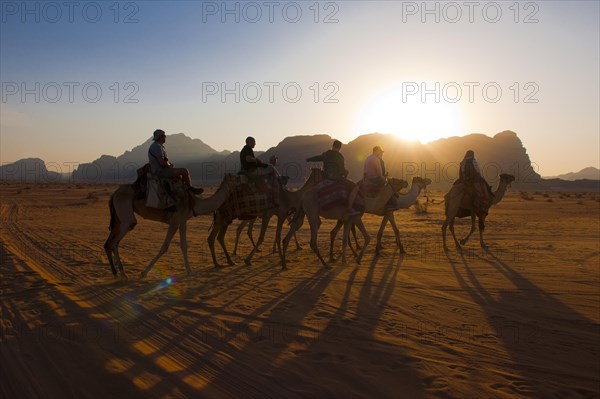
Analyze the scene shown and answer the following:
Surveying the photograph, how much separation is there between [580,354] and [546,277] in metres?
4.58

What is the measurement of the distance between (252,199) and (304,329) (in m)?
5.62

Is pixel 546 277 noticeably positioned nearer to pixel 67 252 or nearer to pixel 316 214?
pixel 316 214

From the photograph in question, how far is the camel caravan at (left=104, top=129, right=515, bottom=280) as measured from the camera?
10.1m

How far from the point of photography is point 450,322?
7.17m

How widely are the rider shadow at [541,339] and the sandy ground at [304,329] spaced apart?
0.09ft

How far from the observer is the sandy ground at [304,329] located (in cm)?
491

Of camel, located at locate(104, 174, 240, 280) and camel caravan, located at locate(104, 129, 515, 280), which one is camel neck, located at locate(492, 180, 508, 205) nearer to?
camel caravan, located at locate(104, 129, 515, 280)

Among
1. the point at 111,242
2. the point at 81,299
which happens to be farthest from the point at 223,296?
the point at 111,242

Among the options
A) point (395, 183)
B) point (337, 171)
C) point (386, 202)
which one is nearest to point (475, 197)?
point (395, 183)

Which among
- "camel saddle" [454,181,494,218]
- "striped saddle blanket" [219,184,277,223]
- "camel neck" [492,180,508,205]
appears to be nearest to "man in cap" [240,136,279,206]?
"striped saddle blanket" [219,184,277,223]

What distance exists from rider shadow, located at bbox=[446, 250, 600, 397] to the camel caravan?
3641 millimetres

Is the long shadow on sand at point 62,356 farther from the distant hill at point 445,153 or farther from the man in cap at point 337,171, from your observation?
the distant hill at point 445,153

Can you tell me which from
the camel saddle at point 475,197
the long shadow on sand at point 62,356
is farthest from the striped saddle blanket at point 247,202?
the camel saddle at point 475,197

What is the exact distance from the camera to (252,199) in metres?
Answer: 11.8
